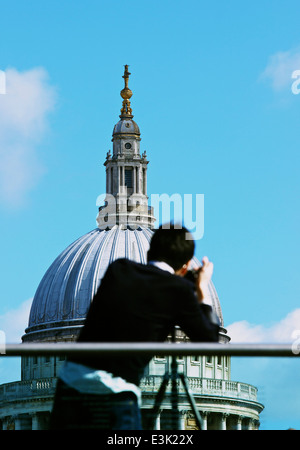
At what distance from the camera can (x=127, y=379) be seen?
37.9ft

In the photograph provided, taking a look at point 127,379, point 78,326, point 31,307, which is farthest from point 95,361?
point 31,307

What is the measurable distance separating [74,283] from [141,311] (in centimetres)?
11007

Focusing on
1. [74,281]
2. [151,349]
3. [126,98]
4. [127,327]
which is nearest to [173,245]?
[127,327]

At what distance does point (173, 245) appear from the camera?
40.5ft

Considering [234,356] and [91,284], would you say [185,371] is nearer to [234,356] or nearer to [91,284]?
[234,356]

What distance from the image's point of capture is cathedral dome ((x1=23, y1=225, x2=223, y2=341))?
119812 millimetres

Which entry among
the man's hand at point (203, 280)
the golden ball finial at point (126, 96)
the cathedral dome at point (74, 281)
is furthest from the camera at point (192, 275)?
the golden ball finial at point (126, 96)

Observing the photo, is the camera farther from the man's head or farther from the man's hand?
the man's head

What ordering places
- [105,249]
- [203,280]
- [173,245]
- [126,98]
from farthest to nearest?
1. [126,98]
2. [105,249]
3. [203,280]
4. [173,245]

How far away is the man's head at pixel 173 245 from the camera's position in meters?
12.3

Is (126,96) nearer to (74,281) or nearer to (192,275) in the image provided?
(74,281)

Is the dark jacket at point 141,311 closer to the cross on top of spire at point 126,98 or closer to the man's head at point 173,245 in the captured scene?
the man's head at point 173,245

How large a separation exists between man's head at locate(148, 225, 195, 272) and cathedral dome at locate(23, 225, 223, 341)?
106260 millimetres

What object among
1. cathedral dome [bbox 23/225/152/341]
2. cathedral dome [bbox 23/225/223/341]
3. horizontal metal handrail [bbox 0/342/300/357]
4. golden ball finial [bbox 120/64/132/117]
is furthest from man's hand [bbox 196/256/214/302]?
golden ball finial [bbox 120/64/132/117]
